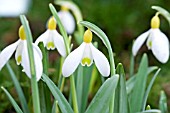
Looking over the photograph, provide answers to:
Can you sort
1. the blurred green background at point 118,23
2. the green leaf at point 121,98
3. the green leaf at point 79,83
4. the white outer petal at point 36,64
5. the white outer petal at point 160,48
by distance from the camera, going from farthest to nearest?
the blurred green background at point 118,23 < the green leaf at point 79,83 < the white outer petal at point 160,48 < the green leaf at point 121,98 < the white outer petal at point 36,64

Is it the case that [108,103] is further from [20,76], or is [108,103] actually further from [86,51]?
[20,76]

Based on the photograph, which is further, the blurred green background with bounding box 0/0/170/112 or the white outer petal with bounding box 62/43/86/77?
the blurred green background with bounding box 0/0/170/112

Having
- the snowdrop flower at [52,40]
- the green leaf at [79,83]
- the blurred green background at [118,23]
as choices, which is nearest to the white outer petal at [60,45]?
the snowdrop flower at [52,40]

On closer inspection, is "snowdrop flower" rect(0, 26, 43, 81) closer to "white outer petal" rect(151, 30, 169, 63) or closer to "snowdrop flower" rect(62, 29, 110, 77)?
"snowdrop flower" rect(62, 29, 110, 77)

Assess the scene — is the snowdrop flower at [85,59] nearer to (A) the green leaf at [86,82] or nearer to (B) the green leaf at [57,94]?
(B) the green leaf at [57,94]

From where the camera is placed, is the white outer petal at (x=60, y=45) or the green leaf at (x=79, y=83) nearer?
the white outer petal at (x=60, y=45)

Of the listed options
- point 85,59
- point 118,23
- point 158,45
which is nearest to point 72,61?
point 85,59

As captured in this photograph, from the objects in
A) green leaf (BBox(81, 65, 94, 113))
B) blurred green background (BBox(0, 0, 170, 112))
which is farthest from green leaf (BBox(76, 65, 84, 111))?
blurred green background (BBox(0, 0, 170, 112))
